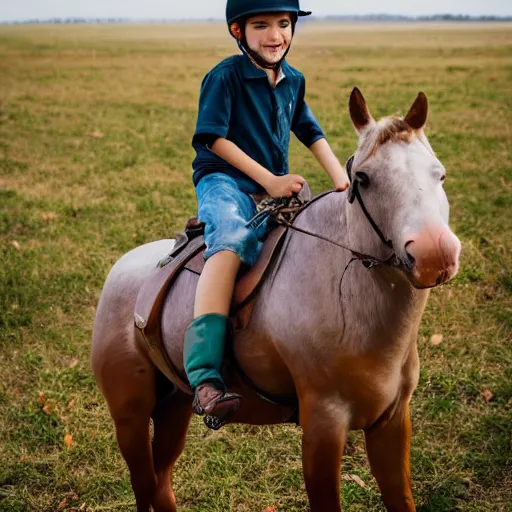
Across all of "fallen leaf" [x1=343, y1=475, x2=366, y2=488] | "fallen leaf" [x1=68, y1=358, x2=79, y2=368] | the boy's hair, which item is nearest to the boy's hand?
the boy's hair

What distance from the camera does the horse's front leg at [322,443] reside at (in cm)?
237

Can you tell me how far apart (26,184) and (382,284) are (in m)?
9.32

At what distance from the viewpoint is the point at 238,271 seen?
8.70ft

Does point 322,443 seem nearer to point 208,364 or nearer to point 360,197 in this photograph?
point 208,364

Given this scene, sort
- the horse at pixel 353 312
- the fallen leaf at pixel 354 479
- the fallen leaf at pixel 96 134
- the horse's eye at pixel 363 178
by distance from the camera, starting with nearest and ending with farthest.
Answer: the horse at pixel 353 312 < the horse's eye at pixel 363 178 < the fallen leaf at pixel 354 479 < the fallen leaf at pixel 96 134

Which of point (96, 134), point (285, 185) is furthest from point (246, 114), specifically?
point (96, 134)

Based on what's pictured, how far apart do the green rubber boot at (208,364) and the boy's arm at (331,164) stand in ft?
2.65

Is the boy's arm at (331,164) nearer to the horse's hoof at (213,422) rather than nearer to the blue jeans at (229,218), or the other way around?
the blue jeans at (229,218)

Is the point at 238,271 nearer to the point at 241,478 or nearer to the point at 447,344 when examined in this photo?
the point at 241,478

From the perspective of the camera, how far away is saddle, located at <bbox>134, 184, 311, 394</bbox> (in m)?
2.59

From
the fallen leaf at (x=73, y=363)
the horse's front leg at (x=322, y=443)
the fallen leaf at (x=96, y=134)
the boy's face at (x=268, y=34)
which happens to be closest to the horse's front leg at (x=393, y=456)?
the horse's front leg at (x=322, y=443)

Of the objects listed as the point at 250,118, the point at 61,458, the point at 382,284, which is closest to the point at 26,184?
the point at 61,458

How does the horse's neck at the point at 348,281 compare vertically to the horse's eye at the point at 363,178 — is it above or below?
below

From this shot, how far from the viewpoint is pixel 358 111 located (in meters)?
2.22
